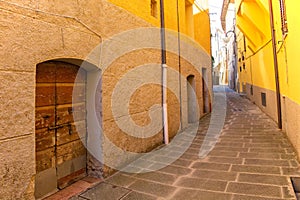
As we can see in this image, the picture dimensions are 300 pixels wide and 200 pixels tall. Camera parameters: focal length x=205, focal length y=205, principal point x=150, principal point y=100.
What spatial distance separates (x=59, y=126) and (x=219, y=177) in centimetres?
246

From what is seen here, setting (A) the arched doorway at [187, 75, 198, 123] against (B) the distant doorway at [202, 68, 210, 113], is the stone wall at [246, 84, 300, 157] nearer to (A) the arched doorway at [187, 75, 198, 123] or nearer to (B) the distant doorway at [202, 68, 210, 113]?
(B) the distant doorway at [202, 68, 210, 113]

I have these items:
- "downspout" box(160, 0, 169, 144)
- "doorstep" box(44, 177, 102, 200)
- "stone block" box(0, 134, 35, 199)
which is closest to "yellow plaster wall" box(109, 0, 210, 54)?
"downspout" box(160, 0, 169, 144)

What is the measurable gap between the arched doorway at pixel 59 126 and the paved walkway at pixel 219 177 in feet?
1.51

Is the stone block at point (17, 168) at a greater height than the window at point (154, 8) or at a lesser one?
lesser

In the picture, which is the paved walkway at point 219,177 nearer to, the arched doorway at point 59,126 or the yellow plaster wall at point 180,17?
the arched doorway at point 59,126

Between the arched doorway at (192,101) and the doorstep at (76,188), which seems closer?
the doorstep at (76,188)

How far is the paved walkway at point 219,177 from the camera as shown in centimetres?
263

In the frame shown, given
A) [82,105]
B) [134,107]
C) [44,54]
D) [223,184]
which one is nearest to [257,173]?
[223,184]

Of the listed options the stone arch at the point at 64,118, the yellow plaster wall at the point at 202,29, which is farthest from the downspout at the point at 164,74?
the yellow plaster wall at the point at 202,29

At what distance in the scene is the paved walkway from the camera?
2629 mm

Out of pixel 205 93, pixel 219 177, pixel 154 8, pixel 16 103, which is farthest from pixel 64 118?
pixel 205 93

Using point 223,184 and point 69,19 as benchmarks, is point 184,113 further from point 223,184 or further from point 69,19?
point 69,19

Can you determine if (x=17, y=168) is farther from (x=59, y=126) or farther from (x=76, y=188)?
(x=76, y=188)

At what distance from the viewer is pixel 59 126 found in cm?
289
